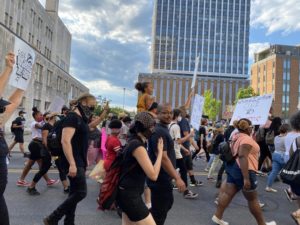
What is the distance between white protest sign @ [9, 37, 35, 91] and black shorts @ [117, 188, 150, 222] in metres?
2.45

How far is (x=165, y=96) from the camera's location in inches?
5212

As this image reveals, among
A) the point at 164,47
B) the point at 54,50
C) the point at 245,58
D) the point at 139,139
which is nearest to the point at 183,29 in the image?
the point at 164,47

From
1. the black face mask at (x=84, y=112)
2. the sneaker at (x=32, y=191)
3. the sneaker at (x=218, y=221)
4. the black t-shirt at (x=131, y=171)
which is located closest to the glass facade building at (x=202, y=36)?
the sneaker at (x=32, y=191)

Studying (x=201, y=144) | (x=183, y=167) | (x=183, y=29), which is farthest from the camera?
(x=183, y=29)

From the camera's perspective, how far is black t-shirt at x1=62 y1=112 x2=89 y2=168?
434 cm

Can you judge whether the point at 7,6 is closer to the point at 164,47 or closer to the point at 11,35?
the point at 11,35

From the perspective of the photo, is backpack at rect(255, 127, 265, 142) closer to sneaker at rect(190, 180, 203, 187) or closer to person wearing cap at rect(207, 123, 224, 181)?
person wearing cap at rect(207, 123, 224, 181)

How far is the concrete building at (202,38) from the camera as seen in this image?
458ft

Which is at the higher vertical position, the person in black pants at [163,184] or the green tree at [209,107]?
the green tree at [209,107]

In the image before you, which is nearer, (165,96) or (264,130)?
(264,130)

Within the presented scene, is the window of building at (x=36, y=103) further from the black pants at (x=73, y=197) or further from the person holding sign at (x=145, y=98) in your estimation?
the black pants at (x=73, y=197)

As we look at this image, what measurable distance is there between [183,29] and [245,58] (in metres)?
30.1

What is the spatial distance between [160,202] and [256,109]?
409cm

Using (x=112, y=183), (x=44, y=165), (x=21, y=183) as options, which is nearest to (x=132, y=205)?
(x=112, y=183)
